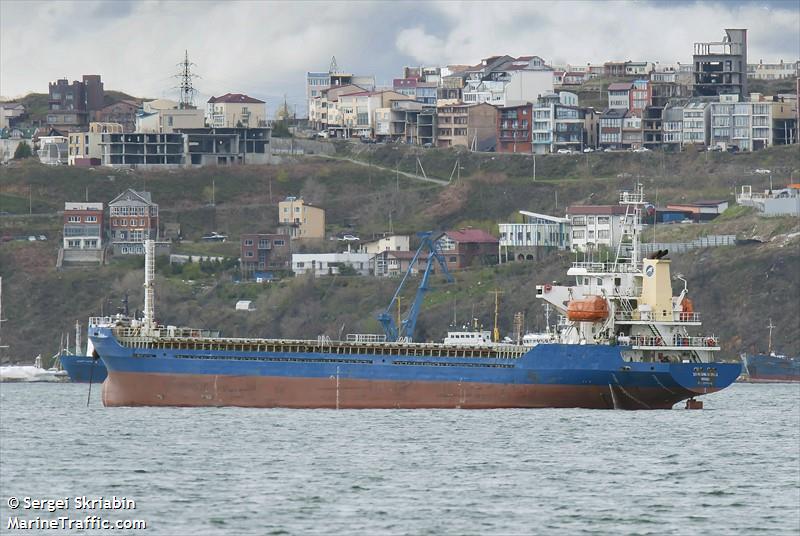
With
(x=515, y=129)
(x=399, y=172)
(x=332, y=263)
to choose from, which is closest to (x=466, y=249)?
(x=332, y=263)

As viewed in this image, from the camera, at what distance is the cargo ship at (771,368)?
376 ft

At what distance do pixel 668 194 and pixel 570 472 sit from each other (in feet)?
335

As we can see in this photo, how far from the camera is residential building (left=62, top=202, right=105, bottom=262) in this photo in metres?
148

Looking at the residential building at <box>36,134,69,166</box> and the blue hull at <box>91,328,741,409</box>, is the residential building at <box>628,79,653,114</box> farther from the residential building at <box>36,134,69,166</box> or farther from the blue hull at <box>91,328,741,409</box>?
the blue hull at <box>91,328,741,409</box>

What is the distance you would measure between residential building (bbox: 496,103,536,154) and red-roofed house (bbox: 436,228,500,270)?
26519mm

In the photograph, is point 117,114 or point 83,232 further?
point 117,114

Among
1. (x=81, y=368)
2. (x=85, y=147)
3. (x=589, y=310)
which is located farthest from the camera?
(x=85, y=147)

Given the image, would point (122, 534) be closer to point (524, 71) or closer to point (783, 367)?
point (783, 367)

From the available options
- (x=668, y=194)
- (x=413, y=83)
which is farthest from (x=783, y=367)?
(x=413, y=83)

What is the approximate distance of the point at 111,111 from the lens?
19375 cm

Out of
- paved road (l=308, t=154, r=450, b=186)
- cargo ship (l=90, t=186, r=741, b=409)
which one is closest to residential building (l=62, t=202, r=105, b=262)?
paved road (l=308, t=154, r=450, b=186)

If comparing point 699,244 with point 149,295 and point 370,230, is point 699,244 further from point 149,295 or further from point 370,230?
point 149,295

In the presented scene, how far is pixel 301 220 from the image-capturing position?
502 ft

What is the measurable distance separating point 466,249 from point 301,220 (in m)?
Result: 17.1
